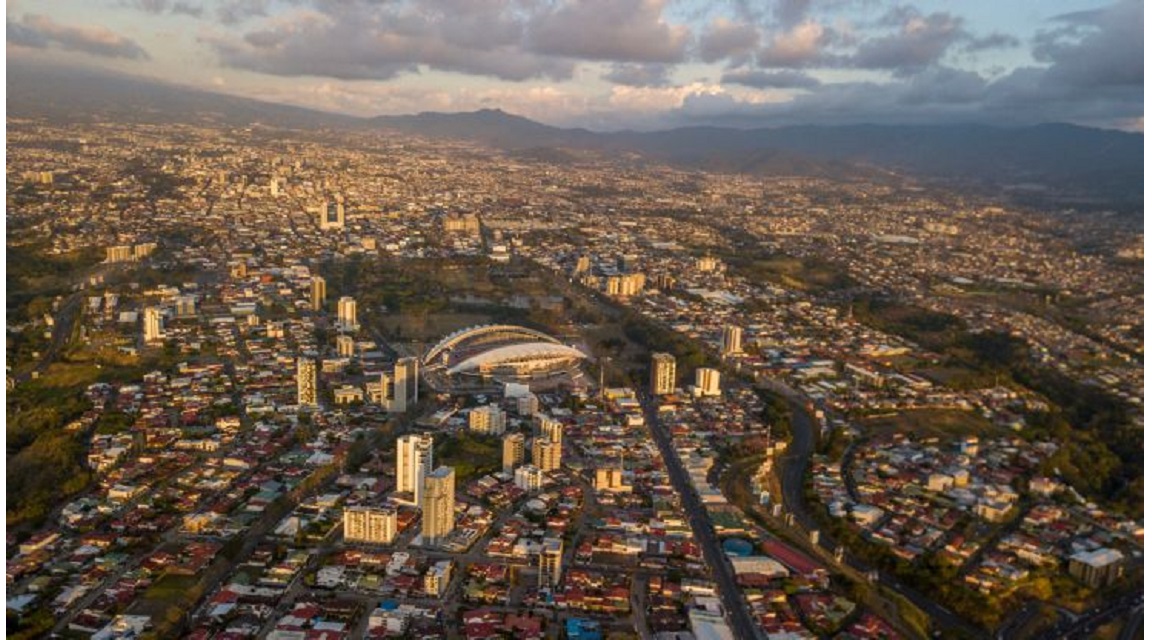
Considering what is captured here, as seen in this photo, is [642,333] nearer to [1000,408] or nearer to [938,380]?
[938,380]

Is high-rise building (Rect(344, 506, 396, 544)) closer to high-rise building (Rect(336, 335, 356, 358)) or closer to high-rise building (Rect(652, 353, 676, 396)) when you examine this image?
high-rise building (Rect(652, 353, 676, 396))

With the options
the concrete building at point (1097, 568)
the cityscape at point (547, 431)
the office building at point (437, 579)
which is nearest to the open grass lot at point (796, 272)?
the cityscape at point (547, 431)

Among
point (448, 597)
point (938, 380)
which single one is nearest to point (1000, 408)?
point (938, 380)

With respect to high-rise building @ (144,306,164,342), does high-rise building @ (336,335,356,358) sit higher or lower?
lower

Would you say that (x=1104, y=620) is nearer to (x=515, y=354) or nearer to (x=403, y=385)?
(x=403, y=385)

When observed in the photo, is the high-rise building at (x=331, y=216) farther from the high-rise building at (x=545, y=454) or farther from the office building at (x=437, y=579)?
the office building at (x=437, y=579)

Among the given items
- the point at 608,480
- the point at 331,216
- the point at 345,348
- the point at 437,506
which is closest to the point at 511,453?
the point at 608,480

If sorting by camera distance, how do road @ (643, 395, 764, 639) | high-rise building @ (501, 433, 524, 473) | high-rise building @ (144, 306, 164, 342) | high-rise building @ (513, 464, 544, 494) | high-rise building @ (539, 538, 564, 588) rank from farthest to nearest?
high-rise building @ (144, 306, 164, 342) < high-rise building @ (501, 433, 524, 473) < high-rise building @ (513, 464, 544, 494) < high-rise building @ (539, 538, 564, 588) < road @ (643, 395, 764, 639)

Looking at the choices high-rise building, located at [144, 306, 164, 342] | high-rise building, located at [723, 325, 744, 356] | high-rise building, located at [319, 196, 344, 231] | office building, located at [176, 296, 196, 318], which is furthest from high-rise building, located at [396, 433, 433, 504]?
high-rise building, located at [319, 196, 344, 231]

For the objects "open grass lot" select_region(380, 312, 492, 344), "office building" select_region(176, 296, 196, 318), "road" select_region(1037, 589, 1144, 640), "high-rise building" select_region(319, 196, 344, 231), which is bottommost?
"road" select_region(1037, 589, 1144, 640)
